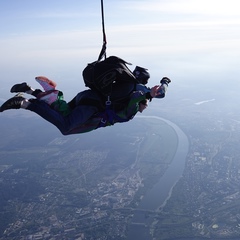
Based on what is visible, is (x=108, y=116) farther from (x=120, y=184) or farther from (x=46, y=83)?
(x=120, y=184)

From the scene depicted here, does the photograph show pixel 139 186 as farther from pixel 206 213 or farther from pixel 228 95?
pixel 228 95

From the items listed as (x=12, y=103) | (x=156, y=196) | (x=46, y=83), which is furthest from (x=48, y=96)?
(x=156, y=196)

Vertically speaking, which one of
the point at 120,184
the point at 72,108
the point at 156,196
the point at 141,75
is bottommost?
the point at 120,184

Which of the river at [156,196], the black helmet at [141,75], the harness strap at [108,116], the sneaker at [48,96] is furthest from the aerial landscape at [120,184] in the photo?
the sneaker at [48,96]

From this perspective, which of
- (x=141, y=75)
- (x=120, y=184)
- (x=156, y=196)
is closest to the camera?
(x=141, y=75)

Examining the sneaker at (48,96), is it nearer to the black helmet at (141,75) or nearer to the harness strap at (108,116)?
the harness strap at (108,116)

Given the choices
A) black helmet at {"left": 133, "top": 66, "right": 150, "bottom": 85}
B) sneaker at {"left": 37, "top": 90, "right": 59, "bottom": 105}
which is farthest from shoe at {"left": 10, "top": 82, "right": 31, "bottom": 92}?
black helmet at {"left": 133, "top": 66, "right": 150, "bottom": 85}

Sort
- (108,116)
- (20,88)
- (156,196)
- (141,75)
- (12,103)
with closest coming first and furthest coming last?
(12,103) → (20,88) → (108,116) → (141,75) → (156,196)
